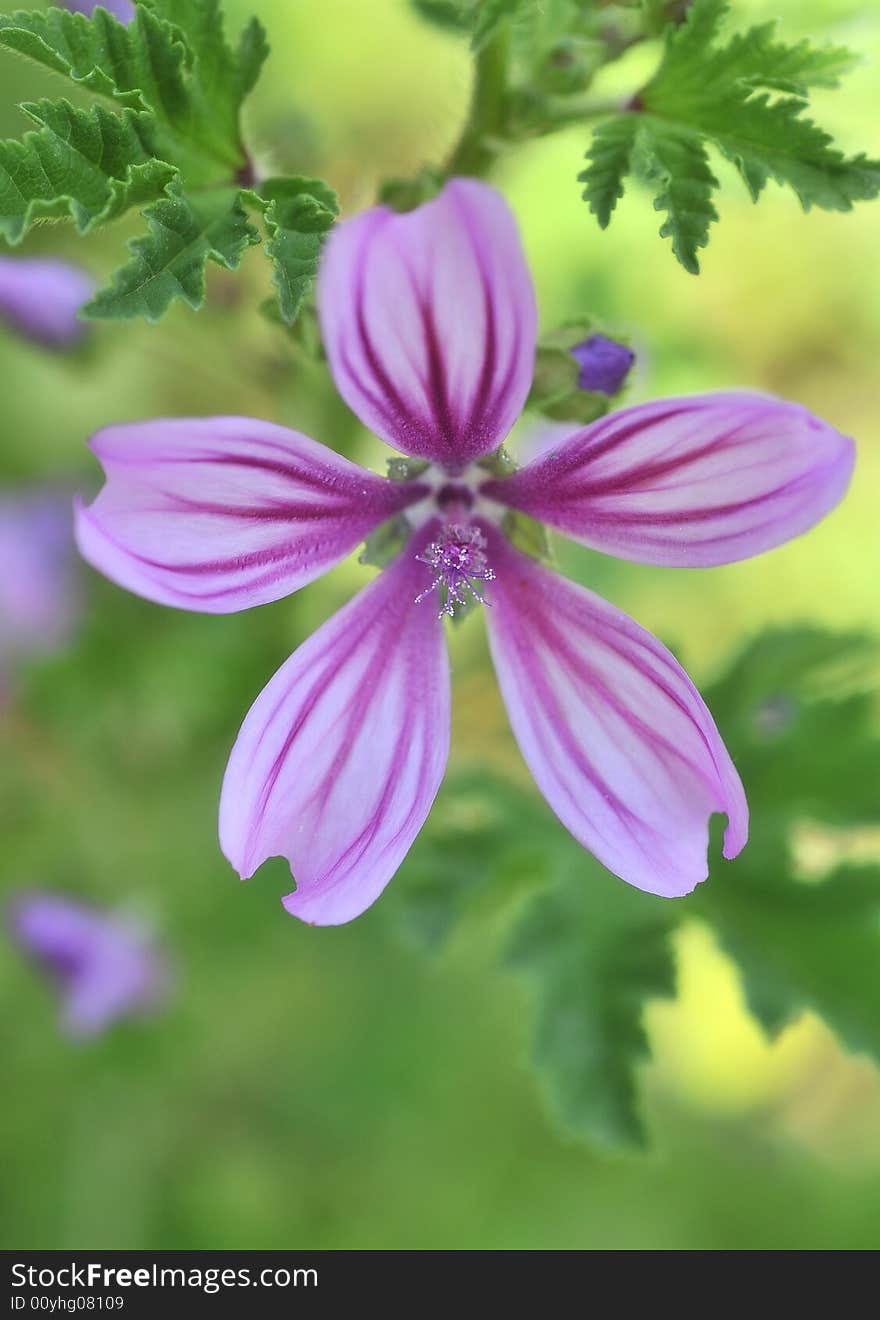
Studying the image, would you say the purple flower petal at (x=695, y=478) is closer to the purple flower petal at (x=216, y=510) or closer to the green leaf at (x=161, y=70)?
the purple flower petal at (x=216, y=510)

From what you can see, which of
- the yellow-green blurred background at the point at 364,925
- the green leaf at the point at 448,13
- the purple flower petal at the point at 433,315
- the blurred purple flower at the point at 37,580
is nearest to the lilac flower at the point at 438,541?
the purple flower petal at the point at 433,315

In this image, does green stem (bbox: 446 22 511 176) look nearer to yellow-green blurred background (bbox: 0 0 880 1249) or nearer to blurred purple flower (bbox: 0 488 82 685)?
yellow-green blurred background (bbox: 0 0 880 1249)

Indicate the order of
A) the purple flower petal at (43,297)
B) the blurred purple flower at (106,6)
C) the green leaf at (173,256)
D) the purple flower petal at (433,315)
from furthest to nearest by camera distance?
the purple flower petal at (43,297) < the blurred purple flower at (106,6) < the green leaf at (173,256) < the purple flower petal at (433,315)

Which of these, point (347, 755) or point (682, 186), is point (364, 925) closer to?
point (347, 755)

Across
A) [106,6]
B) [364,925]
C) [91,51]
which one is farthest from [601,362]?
[364,925]

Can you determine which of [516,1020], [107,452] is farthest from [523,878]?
[516,1020]
